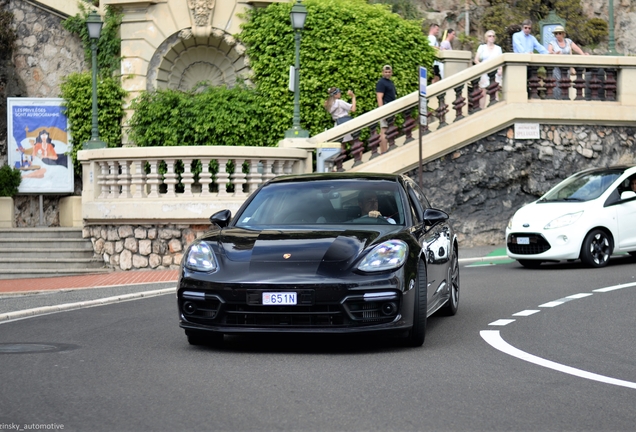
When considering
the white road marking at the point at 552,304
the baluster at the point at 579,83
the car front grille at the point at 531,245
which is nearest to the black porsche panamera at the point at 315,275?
the white road marking at the point at 552,304

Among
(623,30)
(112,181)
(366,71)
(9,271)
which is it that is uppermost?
(623,30)

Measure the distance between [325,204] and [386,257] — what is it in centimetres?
145

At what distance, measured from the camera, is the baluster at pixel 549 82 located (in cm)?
2342

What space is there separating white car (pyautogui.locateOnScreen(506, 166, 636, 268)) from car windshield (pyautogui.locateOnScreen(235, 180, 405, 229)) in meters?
7.41

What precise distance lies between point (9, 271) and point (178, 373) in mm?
12876

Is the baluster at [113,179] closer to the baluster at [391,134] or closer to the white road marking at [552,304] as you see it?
the baluster at [391,134]

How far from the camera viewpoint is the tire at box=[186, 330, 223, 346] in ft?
31.0

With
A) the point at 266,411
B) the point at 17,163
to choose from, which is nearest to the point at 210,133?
the point at 17,163

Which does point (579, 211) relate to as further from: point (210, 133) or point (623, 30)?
point (623, 30)

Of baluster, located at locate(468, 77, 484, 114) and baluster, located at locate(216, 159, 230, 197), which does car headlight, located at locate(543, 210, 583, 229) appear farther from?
baluster, located at locate(468, 77, 484, 114)

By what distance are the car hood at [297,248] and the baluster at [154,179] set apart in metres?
10.6

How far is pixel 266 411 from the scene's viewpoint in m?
6.71

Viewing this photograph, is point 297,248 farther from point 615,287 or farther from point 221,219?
point 615,287

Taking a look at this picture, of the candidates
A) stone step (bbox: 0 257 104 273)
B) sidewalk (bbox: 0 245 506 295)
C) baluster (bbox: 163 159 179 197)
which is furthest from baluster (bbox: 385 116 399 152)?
stone step (bbox: 0 257 104 273)
